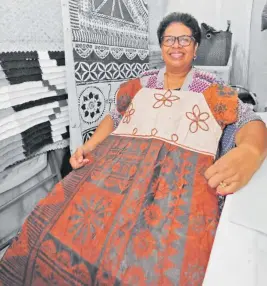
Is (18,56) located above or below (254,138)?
above

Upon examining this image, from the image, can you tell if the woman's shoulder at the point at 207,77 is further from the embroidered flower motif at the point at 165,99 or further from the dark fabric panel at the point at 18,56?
the dark fabric panel at the point at 18,56

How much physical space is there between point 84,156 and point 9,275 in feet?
1.54

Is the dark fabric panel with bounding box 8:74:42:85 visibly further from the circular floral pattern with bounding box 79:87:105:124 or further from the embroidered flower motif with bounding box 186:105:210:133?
the embroidered flower motif with bounding box 186:105:210:133

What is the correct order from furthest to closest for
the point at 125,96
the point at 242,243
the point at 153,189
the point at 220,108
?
the point at 125,96, the point at 220,108, the point at 153,189, the point at 242,243

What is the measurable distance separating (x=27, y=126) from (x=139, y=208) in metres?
0.81

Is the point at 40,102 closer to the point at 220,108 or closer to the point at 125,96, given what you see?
the point at 125,96

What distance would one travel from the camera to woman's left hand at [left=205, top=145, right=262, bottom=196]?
2.22ft

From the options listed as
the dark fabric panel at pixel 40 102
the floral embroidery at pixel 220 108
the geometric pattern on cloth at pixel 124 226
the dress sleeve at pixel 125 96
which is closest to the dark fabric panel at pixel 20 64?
the dark fabric panel at pixel 40 102

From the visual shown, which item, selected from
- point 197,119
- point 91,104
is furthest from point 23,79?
point 197,119

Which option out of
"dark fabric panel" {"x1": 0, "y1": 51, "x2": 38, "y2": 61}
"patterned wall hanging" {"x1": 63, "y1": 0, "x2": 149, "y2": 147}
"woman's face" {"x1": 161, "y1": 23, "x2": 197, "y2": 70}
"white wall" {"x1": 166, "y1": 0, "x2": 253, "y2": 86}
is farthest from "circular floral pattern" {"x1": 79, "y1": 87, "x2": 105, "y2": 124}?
"white wall" {"x1": 166, "y1": 0, "x2": 253, "y2": 86}

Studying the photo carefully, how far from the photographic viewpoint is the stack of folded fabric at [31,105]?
1165 mm

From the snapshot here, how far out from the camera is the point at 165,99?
38.6 inches

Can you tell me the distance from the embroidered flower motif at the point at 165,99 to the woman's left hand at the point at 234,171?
1.02ft

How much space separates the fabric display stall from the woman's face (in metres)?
0.64
